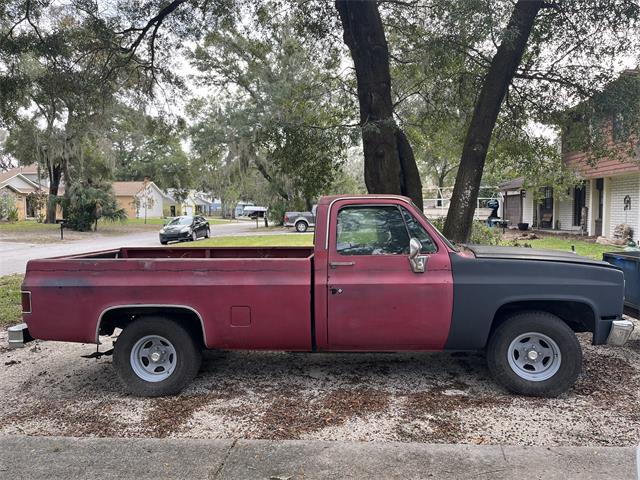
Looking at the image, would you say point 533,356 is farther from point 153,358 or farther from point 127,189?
point 127,189

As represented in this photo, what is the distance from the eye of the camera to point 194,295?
4.78m

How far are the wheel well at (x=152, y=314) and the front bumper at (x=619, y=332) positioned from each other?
3.69 metres

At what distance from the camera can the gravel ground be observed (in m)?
4.10

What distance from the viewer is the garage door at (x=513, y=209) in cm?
3078

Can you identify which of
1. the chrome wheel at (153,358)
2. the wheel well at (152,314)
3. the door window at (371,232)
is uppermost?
the door window at (371,232)

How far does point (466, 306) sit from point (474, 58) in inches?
259

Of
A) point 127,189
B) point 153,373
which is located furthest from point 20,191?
point 153,373

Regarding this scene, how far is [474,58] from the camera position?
9.73 m

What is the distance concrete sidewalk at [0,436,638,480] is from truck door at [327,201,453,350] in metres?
1.12

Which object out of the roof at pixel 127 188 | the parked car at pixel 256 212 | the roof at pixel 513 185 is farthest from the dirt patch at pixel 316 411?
the roof at pixel 127 188

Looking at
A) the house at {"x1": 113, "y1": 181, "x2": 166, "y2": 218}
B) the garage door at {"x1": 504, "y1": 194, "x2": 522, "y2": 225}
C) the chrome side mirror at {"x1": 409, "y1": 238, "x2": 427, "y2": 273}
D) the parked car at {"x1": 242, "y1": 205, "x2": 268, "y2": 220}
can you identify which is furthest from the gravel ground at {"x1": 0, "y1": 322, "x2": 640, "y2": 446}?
the house at {"x1": 113, "y1": 181, "x2": 166, "y2": 218}

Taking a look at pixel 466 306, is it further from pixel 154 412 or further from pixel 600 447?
pixel 154 412

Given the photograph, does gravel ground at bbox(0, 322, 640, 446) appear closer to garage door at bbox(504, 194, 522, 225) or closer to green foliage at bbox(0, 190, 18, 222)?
garage door at bbox(504, 194, 522, 225)

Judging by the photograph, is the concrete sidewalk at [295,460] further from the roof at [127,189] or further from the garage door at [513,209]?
the roof at [127,189]
